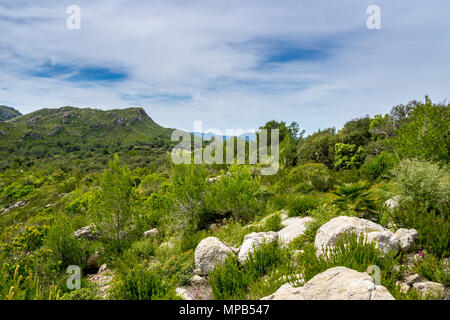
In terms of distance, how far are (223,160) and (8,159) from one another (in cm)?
9262

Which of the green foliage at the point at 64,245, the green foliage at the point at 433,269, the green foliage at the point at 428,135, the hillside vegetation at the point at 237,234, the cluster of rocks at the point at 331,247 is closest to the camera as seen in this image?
the cluster of rocks at the point at 331,247

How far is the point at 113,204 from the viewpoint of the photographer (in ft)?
27.3

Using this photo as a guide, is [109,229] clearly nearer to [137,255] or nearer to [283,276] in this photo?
[137,255]

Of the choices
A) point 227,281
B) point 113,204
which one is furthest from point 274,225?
point 113,204

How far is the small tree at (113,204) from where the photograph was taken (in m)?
8.23

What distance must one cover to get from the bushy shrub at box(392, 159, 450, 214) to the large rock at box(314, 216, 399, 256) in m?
1.96

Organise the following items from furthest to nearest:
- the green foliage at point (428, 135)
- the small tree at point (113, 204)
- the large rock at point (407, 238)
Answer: the green foliage at point (428, 135), the small tree at point (113, 204), the large rock at point (407, 238)

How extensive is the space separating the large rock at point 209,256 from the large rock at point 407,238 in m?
3.54

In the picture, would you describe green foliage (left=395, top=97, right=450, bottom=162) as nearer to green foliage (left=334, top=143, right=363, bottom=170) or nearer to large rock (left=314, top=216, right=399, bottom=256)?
large rock (left=314, top=216, right=399, bottom=256)

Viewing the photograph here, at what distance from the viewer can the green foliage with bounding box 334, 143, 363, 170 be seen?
62.9 feet

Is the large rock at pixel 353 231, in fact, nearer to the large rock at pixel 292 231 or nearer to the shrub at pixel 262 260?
the shrub at pixel 262 260

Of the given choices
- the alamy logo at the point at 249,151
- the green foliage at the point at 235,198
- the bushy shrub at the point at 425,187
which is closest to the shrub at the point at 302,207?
the green foliage at the point at 235,198

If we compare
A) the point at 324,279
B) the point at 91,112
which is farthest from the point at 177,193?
A: the point at 91,112

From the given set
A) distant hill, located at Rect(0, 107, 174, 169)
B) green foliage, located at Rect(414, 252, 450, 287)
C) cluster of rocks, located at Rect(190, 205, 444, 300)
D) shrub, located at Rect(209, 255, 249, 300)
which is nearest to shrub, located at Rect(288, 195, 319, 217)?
cluster of rocks, located at Rect(190, 205, 444, 300)
